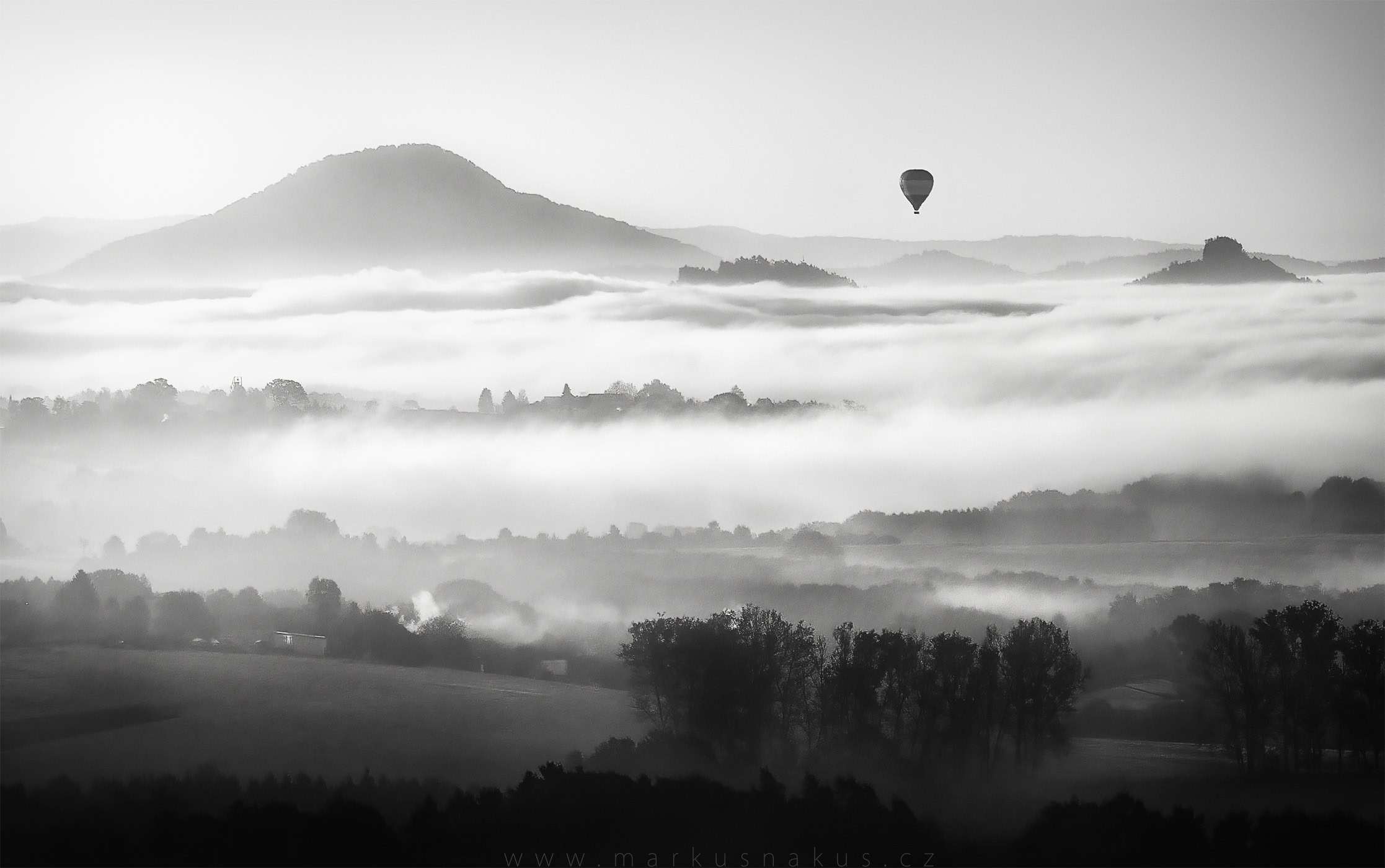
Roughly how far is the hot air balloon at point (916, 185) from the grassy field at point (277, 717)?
47.6 m

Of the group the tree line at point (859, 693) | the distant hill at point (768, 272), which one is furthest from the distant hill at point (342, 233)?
the tree line at point (859, 693)

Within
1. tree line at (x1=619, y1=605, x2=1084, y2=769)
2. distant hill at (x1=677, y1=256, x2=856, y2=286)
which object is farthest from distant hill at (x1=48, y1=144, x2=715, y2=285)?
tree line at (x1=619, y1=605, x2=1084, y2=769)

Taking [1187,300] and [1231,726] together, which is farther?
[1187,300]

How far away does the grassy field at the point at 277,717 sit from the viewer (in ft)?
281

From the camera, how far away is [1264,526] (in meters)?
142

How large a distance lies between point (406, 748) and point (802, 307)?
120 meters

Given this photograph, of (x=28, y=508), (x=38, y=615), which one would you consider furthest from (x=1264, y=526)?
(x=28, y=508)

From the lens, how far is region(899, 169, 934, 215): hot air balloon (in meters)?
117

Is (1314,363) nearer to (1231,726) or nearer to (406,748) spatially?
(1231,726)

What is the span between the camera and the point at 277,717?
311 feet

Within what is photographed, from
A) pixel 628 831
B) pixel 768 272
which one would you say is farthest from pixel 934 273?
pixel 628 831

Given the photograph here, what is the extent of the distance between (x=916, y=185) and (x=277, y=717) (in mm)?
63780

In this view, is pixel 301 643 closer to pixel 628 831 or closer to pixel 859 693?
pixel 859 693

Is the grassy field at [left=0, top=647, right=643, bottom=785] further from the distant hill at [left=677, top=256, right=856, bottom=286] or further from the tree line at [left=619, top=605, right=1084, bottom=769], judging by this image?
the distant hill at [left=677, top=256, right=856, bottom=286]
